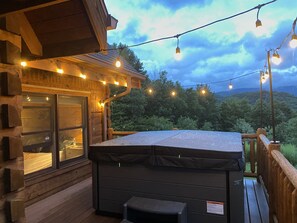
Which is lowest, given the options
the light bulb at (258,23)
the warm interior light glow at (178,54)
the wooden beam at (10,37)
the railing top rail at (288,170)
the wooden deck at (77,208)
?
the wooden deck at (77,208)

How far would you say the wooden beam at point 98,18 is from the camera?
1623 millimetres

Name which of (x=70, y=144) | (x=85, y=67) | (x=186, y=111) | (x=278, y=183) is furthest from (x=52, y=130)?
(x=186, y=111)

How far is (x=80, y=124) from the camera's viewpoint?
17.8ft

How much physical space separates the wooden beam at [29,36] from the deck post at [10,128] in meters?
0.33

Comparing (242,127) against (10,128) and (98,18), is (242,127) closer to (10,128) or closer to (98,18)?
(98,18)

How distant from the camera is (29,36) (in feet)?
6.09

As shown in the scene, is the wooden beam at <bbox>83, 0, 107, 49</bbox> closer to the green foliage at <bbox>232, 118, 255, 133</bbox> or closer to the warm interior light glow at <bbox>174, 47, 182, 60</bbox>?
the warm interior light glow at <bbox>174, 47, 182, 60</bbox>

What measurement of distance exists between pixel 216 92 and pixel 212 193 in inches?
712

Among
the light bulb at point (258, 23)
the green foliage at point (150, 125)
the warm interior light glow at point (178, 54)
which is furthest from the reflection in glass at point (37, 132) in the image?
the green foliage at point (150, 125)

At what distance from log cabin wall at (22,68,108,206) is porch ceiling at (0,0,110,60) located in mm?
2101

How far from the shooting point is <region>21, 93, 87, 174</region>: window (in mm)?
4078

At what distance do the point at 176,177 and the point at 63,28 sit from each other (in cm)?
216

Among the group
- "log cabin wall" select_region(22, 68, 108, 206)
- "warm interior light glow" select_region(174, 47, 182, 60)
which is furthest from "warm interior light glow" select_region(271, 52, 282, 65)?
"log cabin wall" select_region(22, 68, 108, 206)

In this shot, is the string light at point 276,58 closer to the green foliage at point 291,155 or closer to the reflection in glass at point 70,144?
the reflection in glass at point 70,144
